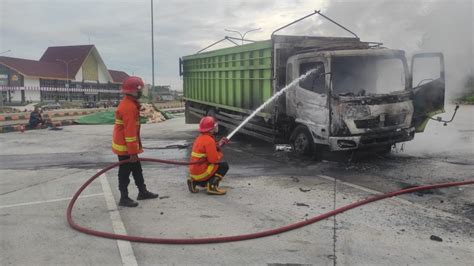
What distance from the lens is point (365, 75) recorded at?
27.4 feet

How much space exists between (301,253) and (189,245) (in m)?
1.09

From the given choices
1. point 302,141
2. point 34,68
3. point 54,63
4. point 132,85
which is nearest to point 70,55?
point 54,63

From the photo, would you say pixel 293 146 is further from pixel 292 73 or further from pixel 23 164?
pixel 23 164

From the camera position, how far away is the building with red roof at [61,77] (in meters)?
48.4

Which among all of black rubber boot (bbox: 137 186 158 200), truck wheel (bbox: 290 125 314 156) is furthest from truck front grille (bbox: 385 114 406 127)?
black rubber boot (bbox: 137 186 158 200)

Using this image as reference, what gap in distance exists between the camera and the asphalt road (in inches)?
161

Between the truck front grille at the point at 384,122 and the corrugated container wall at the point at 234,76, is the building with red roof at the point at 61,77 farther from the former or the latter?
the truck front grille at the point at 384,122

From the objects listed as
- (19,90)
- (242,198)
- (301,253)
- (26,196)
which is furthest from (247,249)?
(19,90)

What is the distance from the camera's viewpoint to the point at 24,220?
17.0 ft

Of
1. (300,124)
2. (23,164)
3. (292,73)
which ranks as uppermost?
(292,73)

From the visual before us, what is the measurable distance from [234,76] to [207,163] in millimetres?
5340

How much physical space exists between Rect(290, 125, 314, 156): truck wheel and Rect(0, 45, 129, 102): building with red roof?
43.0 m

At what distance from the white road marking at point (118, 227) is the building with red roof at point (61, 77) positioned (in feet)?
143

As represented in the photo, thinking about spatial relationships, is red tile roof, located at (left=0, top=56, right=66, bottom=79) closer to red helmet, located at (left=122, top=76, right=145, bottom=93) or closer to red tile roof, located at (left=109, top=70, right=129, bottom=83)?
red tile roof, located at (left=109, top=70, right=129, bottom=83)
